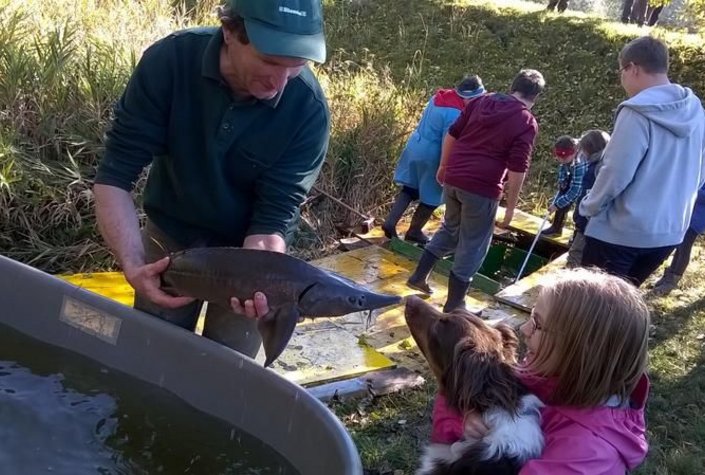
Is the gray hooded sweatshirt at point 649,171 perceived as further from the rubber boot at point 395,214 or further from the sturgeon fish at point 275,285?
the sturgeon fish at point 275,285

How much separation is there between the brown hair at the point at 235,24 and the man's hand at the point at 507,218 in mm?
4291

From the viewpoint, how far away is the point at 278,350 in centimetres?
253

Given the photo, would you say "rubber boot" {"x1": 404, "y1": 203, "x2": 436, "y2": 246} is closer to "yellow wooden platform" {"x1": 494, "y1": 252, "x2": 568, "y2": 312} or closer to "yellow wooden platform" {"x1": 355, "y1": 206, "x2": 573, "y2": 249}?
"yellow wooden platform" {"x1": 355, "y1": 206, "x2": 573, "y2": 249}

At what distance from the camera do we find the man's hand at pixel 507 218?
259 inches

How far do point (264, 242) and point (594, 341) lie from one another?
1141mm

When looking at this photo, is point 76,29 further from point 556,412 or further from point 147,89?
point 556,412

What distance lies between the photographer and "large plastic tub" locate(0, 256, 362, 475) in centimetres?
250

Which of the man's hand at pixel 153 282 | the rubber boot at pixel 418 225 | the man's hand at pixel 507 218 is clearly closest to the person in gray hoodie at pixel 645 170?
the man's hand at pixel 507 218

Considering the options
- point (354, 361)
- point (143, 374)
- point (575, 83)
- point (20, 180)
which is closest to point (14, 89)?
point (20, 180)

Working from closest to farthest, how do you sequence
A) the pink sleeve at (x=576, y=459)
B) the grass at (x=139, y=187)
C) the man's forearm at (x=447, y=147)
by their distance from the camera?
the pink sleeve at (x=576, y=459) < the grass at (x=139, y=187) < the man's forearm at (x=447, y=147)

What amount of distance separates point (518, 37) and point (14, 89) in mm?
12058

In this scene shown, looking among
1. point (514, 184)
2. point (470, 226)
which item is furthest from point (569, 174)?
point (470, 226)

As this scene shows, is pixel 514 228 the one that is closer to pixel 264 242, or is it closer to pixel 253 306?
pixel 264 242

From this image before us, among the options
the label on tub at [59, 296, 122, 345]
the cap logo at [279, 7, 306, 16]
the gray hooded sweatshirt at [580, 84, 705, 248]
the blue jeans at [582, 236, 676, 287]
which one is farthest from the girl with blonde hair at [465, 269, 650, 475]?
the blue jeans at [582, 236, 676, 287]
